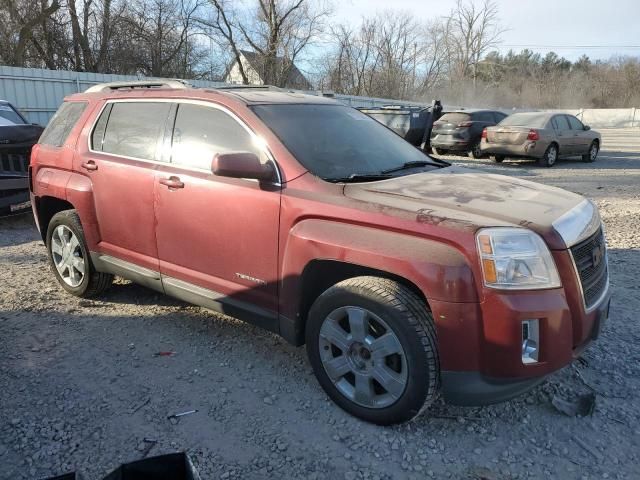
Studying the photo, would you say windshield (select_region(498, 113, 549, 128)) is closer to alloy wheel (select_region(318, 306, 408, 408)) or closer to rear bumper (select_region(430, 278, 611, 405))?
rear bumper (select_region(430, 278, 611, 405))

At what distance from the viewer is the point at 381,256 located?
265 centimetres

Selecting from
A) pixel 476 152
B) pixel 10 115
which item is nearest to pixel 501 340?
pixel 10 115

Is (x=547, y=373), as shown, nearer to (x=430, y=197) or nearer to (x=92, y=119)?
(x=430, y=197)

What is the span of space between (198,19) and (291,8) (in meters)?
5.84

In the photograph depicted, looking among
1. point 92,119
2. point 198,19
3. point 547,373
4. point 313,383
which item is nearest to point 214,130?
point 92,119

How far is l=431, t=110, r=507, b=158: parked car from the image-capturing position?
52.0 ft

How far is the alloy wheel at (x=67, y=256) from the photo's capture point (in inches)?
181

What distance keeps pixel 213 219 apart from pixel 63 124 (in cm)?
230

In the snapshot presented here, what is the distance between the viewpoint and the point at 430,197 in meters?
2.90

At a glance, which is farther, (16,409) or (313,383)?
(313,383)

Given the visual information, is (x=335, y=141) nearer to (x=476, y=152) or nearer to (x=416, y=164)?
(x=416, y=164)

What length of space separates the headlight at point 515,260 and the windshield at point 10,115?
334 inches

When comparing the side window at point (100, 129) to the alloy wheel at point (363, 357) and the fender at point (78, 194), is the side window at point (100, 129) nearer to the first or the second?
the fender at point (78, 194)

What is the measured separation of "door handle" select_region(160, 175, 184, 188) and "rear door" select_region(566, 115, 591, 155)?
14918mm
